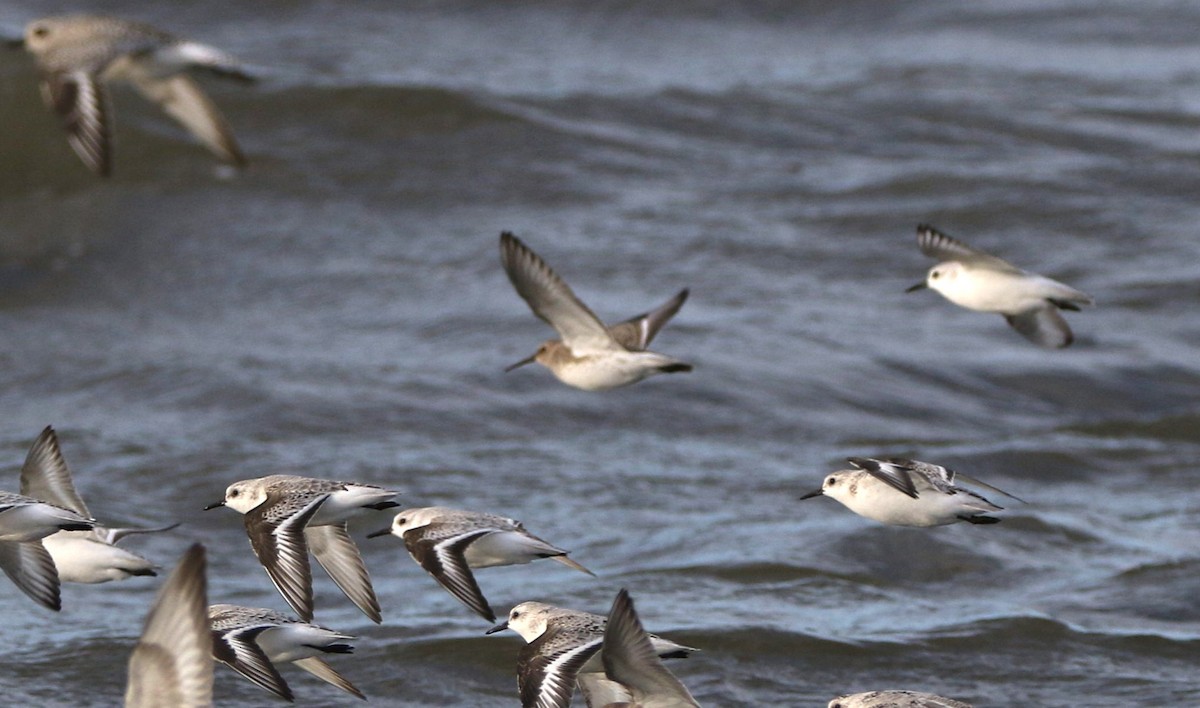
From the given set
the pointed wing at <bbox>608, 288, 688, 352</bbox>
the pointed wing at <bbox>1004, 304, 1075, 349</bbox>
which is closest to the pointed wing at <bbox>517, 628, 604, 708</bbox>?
the pointed wing at <bbox>608, 288, 688, 352</bbox>

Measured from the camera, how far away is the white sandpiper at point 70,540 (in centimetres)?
527

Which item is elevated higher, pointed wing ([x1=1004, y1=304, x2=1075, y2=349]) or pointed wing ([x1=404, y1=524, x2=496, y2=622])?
pointed wing ([x1=1004, y1=304, x2=1075, y2=349])

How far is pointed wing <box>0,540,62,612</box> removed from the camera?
16.6 feet

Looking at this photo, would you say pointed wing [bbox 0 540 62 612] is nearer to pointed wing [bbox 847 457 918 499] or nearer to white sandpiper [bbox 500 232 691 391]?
white sandpiper [bbox 500 232 691 391]

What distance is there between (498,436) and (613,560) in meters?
1.92

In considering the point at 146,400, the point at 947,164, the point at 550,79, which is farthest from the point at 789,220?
the point at 146,400

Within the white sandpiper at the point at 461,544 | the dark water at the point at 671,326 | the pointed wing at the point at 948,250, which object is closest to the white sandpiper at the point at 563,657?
the white sandpiper at the point at 461,544

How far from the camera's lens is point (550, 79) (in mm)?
15523

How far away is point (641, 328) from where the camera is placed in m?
7.08

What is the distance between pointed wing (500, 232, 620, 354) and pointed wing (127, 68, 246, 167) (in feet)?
5.01

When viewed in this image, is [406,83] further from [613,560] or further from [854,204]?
[613,560]

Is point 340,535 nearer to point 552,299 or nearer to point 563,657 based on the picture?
point 563,657

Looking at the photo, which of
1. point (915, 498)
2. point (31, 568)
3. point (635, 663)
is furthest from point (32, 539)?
point (915, 498)

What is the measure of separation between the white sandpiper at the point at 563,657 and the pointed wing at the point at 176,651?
1.16 metres
